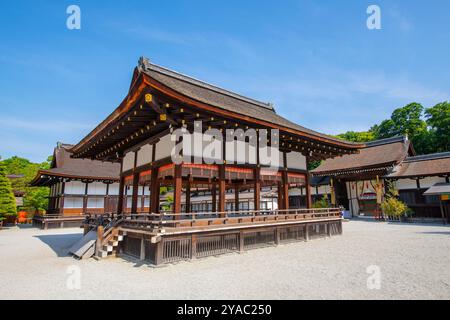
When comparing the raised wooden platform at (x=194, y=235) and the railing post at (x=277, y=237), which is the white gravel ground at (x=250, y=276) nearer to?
the raised wooden platform at (x=194, y=235)

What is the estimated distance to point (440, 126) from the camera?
3909 centimetres

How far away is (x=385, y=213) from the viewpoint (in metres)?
→ 25.8

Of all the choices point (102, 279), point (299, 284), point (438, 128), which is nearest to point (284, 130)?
point (299, 284)

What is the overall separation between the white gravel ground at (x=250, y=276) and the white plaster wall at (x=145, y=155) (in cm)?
452

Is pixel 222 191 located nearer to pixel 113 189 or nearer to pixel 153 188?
pixel 153 188

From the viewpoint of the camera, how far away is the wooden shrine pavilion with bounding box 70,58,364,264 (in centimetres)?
873

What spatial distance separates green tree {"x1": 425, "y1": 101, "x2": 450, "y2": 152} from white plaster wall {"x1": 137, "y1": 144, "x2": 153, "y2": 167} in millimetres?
44457

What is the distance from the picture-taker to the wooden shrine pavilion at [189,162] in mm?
8727

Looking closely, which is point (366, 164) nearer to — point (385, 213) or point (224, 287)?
point (385, 213)

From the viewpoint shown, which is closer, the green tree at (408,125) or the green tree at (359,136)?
the green tree at (408,125)

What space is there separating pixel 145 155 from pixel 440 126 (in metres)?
45.7

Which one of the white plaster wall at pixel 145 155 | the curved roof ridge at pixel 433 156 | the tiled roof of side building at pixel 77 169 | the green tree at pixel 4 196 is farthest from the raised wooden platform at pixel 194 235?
the green tree at pixel 4 196

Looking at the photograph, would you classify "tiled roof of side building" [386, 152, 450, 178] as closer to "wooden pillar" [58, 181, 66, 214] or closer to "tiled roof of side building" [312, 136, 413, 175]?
"tiled roof of side building" [312, 136, 413, 175]

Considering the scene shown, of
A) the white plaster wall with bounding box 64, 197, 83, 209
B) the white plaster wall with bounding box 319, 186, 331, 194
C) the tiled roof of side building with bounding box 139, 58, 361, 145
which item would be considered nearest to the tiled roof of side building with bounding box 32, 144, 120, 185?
the white plaster wall with bounding box 64, 197, 83, 209
